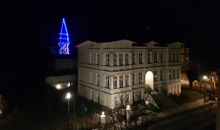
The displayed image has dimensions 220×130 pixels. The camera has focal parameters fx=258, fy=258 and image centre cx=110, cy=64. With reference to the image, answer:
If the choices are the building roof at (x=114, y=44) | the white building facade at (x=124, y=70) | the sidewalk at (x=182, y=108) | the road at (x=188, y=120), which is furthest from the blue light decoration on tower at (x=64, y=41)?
the road at (x=188, y=120)

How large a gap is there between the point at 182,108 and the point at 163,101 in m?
3.23

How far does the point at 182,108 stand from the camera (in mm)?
41938

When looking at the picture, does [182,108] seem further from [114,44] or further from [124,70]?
[114,44]

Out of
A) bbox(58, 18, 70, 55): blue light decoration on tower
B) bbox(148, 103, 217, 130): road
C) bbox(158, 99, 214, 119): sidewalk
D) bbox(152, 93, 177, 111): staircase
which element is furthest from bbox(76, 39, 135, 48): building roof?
bbox(148, 103, 217, 130): road

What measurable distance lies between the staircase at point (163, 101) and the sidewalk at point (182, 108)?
1.07 m

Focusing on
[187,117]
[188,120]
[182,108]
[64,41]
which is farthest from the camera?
[64,41]

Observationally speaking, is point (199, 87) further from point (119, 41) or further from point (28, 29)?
point (28, 29)

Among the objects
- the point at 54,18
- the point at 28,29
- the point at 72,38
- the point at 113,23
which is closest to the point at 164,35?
the point at 113,23

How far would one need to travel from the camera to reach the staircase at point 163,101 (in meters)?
41.9

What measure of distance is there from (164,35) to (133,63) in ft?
71.6

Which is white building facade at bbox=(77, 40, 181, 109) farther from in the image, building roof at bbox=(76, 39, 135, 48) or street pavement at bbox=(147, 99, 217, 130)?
street pavement at bbox=(147, 99, 217, 130)

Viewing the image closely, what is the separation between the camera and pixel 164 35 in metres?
60.6

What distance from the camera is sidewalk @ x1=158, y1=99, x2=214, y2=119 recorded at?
38.8 meters

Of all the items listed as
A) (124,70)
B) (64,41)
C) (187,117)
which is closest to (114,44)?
(124,70)
